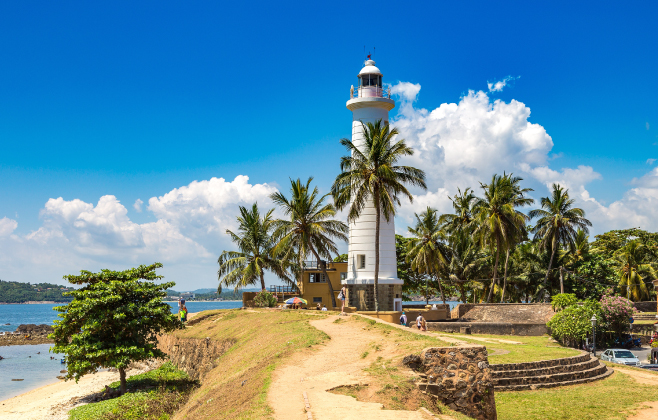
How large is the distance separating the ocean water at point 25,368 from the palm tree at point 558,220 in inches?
1634

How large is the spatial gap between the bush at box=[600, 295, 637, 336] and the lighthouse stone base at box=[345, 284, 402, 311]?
→ 12360 mm

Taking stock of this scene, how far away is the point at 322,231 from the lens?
3559cm

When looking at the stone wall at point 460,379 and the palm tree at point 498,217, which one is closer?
the stone wall at point 460,379

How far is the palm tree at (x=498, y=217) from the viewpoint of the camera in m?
42.5

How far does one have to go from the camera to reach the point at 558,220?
1876 inches

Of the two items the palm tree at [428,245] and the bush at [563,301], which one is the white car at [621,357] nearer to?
the bush at [563,301]

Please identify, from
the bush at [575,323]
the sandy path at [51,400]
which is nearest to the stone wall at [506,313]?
the bush at [575,323]

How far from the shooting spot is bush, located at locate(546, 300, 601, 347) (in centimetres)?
2958

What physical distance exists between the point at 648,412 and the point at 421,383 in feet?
28.8

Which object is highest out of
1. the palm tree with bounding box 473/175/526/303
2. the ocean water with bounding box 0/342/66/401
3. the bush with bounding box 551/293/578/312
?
the palm tree with bounding box 473/175/526/303

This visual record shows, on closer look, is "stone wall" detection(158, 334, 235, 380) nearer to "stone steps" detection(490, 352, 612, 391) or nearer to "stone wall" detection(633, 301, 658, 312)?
"stone steps" detection(490, 352, 612, 391)

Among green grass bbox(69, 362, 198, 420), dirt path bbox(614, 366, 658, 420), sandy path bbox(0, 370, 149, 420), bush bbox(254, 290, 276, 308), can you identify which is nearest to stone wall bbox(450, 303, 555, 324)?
dirt path bbox(614, 366, 658, 420)

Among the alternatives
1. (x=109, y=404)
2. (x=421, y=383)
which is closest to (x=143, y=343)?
(x=109, y=404)

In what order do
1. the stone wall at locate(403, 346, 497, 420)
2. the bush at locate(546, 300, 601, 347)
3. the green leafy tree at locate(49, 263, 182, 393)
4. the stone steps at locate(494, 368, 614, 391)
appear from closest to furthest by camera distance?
the stone wall at locate(403, 346, 497, 420), the stone steps at locate(494, 368, 614, 391), the green leafy tree at locate(49, 263, 182, 393), the bush at locate(546, 300, 601, 347)
